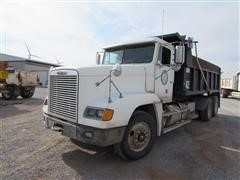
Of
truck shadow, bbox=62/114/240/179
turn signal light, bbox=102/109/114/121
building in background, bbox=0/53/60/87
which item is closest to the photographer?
turn signal light, bbox=102/109/114/121

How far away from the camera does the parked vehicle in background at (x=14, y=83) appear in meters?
15.0

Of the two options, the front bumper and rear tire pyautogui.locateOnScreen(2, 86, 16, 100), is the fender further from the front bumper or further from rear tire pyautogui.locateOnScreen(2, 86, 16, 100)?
rear tire pyautogui.locateOnScreen(2, 86, 16, 100)

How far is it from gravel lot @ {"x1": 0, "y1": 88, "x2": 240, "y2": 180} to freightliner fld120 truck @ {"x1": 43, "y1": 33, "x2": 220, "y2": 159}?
39cm

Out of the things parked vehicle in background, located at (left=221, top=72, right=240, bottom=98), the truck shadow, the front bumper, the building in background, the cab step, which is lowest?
the truck shadow

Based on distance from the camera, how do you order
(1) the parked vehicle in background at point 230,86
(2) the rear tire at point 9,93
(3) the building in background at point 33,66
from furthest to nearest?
(3) the building in background at point 33,66 → (1) the parked vehicle in background at point 230,86 → (2) the rear tire at point 9,93

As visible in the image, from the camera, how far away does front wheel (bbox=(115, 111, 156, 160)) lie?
409cm

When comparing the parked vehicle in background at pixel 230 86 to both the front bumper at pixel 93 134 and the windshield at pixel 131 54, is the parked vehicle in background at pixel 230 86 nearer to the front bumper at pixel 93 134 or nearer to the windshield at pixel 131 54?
the windshield at pixel 131 54

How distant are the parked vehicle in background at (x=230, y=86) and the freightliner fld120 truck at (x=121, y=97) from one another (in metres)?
20.0

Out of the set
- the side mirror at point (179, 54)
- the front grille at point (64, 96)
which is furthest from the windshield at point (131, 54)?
the front grille at point (64, 96)

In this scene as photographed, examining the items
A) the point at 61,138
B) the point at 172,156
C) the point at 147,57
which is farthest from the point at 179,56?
the point at 61,138

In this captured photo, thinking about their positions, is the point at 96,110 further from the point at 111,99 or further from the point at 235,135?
the point at 235,135

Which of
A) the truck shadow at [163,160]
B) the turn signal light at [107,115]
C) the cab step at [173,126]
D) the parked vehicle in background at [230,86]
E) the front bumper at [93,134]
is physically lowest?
the truck shadow at [163,160]

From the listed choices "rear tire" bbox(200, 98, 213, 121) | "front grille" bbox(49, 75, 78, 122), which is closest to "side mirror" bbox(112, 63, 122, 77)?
"front grille" bbox(49, 75, 78, 122)

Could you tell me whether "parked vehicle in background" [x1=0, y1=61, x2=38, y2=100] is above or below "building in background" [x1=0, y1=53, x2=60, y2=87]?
below
